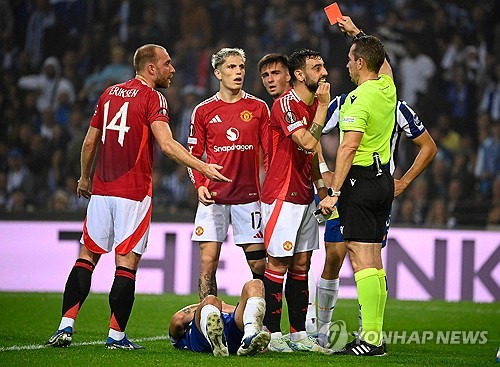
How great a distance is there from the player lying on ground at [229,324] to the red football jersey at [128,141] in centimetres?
106

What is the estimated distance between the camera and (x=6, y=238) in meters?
12.5

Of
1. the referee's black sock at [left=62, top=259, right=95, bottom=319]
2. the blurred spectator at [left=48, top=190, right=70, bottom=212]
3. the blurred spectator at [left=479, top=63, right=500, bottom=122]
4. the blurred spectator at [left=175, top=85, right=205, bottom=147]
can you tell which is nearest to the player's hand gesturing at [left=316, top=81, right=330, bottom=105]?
the referee's black sock at [left=62, top=259, right=95, bottom=319]

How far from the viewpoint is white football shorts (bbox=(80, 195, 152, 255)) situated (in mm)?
6742

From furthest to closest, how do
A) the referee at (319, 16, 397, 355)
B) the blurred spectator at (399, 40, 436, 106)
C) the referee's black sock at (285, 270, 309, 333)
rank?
1. the blurred spectator at (399, 40, 436, 106)
2. the referee's black sock at (285, 270, 309, 333)
3. the referee at (319, 16, 397, 355)

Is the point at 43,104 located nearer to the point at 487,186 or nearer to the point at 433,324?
the point at 487,186

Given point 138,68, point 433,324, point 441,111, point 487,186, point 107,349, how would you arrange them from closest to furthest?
point 107,349 < point 138,68 < point 433,324 < point 487,186 < point 441,111

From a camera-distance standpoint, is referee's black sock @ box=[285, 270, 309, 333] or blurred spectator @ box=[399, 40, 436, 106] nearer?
referee's black sock @ box=[285, 270, 309, 333]

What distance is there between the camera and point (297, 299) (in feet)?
23.4

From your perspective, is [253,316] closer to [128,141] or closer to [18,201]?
[128,141]

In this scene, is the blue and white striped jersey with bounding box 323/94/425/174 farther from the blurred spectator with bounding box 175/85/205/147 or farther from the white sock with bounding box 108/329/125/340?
the blurred spectator with bounding box 175/85/205/147

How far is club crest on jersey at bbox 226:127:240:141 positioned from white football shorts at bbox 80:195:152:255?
3.60ft

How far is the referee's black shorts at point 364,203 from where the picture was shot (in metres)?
6.61

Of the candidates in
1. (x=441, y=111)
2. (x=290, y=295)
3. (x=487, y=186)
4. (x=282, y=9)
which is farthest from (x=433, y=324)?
(x=282, y=9)

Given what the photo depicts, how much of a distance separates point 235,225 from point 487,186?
825cm
